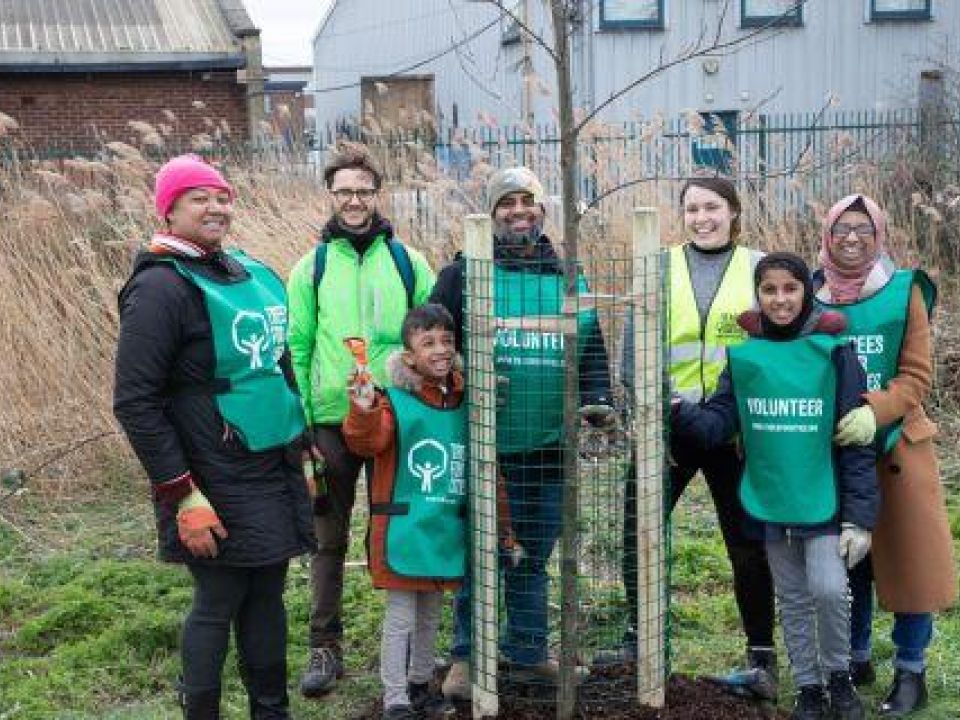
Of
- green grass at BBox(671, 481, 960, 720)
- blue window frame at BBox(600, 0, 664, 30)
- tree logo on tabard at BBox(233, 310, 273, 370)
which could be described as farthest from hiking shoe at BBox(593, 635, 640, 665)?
blue window frame at BBox(600, 0, 664, 30)

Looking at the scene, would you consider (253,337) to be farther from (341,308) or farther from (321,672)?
(321,672)

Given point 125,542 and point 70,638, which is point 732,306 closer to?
point 70,638

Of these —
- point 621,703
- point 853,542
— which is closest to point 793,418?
point 853,542

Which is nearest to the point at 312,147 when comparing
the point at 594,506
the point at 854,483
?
the point at 594,506

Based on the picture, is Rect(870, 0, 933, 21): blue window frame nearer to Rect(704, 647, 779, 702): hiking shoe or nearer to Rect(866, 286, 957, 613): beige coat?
Rect(866, 286, 957, 613): beige coat

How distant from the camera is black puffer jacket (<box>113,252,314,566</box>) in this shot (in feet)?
11.9

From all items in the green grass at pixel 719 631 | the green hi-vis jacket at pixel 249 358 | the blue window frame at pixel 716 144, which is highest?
the blue window frame at pixel 716 144

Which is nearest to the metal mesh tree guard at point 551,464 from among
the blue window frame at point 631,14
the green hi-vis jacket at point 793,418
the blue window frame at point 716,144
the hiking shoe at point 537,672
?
the hiking shoe at point 537,672

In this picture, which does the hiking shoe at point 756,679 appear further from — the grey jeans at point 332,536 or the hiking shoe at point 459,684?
the grey jeans at point 332,536

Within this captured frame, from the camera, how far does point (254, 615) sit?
13.5ft

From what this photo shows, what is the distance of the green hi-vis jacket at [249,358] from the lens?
148 inches

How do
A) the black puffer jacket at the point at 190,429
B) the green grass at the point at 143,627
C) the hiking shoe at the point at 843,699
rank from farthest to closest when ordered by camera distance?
1. the green grass at the point at 143,627
2. the hiking shoe at the point at 843,699
3. the black puffer jacket at the point at 190,429

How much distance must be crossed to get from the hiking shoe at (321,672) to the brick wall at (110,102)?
15187 millimetres

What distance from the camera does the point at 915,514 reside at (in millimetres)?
4332
